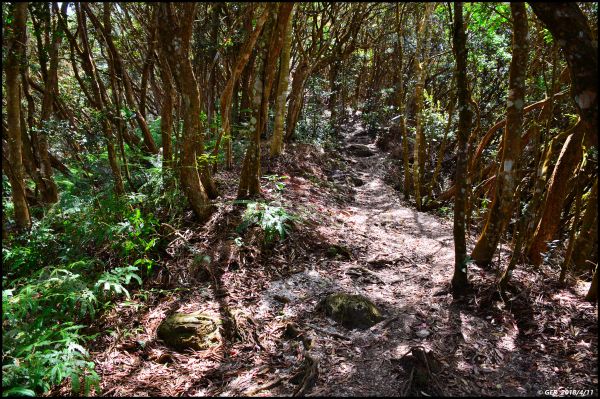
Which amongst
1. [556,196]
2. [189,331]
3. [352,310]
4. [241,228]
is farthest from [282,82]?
[189,331]

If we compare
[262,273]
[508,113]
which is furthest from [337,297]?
[508,113]

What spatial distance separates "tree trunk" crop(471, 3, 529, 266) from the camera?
3660mm

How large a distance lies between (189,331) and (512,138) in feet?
12.8

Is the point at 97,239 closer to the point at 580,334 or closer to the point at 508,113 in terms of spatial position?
the point at 508,113

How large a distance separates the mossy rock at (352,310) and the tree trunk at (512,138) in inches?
64.7

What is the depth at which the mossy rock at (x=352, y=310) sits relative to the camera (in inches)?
153

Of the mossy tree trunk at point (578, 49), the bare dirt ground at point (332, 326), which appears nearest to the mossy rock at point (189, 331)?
the bare dirt ground at point (332, 326)

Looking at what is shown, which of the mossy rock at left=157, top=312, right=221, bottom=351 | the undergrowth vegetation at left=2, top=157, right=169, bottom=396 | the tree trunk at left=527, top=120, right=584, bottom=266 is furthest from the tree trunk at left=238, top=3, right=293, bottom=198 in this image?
the tree trunk at left=527, top=120, right=584, bottom=266

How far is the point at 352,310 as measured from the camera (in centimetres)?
397

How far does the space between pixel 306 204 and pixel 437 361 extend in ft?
13.8

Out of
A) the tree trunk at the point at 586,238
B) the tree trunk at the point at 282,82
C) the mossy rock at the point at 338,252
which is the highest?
the tree trunk at the point at 282,82

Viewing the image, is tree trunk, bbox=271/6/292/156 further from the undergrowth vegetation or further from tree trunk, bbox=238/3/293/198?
the undergrowth vegetation

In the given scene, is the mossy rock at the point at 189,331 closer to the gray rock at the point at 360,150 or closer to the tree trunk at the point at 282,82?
the tree trunk at the point at 282,82

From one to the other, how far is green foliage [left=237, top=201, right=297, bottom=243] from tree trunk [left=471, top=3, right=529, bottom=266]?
2.66 m
